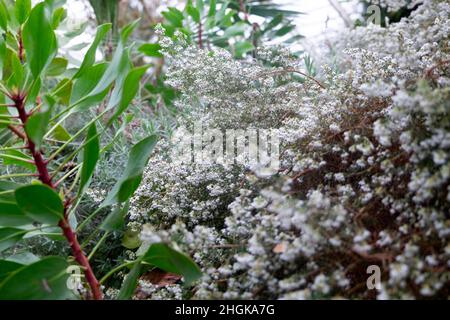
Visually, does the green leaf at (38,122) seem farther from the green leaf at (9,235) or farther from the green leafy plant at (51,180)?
the green leaf at (9,235)

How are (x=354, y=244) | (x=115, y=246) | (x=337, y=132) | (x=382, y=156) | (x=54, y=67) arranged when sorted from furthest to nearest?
(x=54, y=67) < (x=115, y=246) < (x=337, y=132) < (x=382, y=156) < (x=354, y=244)

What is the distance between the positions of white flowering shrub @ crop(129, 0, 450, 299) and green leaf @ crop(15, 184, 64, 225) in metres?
0.20

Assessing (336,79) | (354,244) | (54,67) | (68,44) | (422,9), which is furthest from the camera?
(68,44)

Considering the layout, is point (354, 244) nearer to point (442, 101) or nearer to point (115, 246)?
point (442, 101)

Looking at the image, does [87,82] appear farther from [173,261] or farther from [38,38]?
[173,261]

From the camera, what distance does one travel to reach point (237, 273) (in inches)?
42.2

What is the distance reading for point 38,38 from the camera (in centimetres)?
110

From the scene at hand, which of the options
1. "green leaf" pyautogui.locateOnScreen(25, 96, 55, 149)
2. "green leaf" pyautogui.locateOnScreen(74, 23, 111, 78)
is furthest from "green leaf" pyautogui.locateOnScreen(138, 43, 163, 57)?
"green leaf" pyautogui.locateOnScreen(25, 96, 55, 149)

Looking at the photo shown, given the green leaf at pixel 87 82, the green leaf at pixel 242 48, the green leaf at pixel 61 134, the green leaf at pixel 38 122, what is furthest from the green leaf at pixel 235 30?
the green leaf at pixel 38 122

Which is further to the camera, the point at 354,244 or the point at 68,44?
the point at 68,44

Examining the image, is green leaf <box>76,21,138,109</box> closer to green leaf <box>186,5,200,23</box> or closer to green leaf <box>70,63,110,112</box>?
green leaf <box>70,63,110,112</box>

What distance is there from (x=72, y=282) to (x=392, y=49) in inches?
36.5

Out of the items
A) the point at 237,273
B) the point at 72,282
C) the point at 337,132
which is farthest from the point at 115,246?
the point at 337,132

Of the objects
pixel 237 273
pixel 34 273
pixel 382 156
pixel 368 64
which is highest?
pixel 368 64
